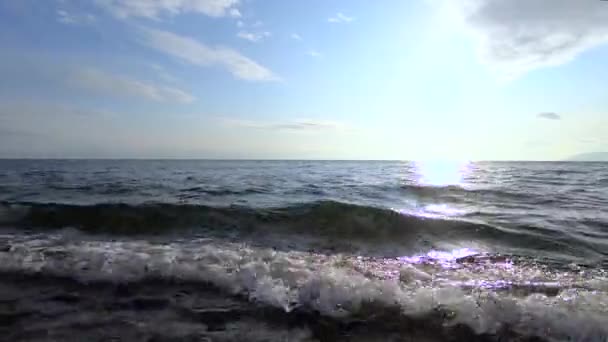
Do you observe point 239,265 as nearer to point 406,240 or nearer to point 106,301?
point 106,301

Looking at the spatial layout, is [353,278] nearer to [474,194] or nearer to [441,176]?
[474,194]

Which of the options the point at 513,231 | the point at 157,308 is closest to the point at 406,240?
the point at 513,231

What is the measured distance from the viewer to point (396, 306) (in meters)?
4.54

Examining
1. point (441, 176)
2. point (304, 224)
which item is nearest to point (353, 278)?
point (304, 224)

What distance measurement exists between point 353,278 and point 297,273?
824 millimetres

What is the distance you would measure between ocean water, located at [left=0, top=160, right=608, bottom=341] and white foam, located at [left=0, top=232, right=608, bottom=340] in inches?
1.0


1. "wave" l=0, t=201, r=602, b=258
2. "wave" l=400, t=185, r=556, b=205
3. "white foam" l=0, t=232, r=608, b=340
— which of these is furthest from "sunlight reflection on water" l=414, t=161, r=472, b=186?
"white foam" l=0, t=232, r=608, b=340

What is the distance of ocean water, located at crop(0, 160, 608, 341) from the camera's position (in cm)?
400

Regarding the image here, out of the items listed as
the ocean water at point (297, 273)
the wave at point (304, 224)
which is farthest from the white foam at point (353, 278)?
the wave at point (304, 224)

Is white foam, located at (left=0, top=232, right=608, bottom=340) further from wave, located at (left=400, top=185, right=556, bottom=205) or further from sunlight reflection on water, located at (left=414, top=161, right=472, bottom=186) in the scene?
sunlight reflection on water, located at (left=414, top=161, right=472, bottom=186)

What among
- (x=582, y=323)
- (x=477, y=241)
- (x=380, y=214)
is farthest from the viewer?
(x=380, y=214)

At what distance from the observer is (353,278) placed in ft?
17.6

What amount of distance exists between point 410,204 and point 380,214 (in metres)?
3.33

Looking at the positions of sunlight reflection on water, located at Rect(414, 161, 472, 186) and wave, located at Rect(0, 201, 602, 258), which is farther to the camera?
sunlight reflection on water, located at Rect(414, 161, 472, 186)
